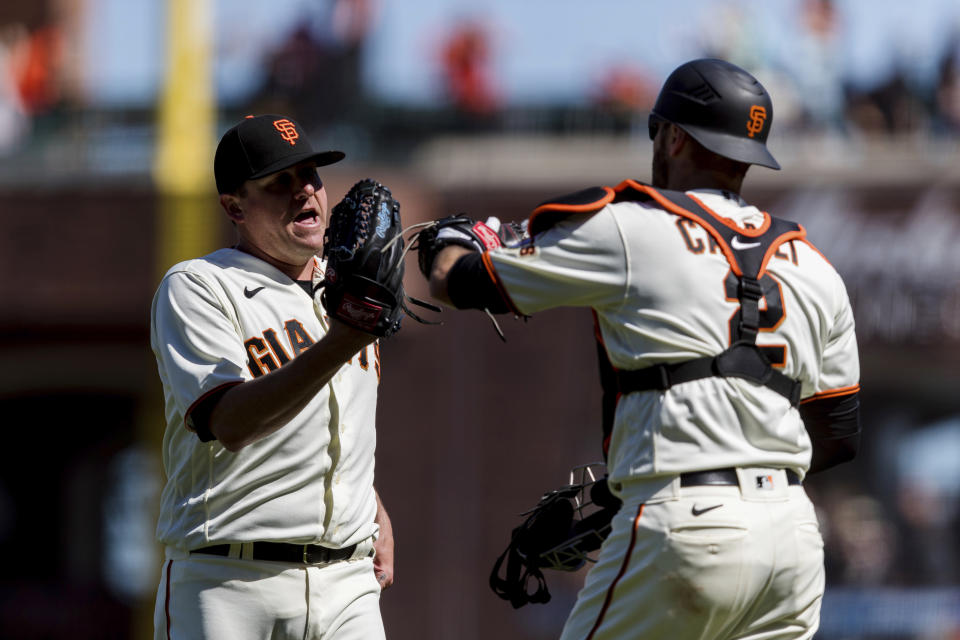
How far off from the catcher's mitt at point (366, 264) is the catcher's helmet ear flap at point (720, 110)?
0.97 m

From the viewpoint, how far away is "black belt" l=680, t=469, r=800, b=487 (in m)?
4.00

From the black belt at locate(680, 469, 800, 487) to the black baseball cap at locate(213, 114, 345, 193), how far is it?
143 cm

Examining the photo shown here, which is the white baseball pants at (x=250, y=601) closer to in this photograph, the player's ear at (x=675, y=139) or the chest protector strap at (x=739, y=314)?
the chest protector strap at (x=739, y=314)

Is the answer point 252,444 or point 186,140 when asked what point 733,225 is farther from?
point 186,140

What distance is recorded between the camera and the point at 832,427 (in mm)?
4648

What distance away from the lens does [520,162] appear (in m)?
14.9

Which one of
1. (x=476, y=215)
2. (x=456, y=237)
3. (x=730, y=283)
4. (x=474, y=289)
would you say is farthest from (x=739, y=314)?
(x=476, y=215)

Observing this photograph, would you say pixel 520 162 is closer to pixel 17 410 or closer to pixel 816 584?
pixel 17 410

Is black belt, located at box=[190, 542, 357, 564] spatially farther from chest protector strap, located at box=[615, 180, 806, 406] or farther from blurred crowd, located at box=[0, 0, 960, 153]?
blurred crowd, located at box=[0, 0, 960, 153]

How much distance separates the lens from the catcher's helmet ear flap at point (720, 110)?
430cm

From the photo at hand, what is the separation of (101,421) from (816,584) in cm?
1729

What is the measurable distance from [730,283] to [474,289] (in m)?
0.74

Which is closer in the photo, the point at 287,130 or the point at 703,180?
the point at 703,180

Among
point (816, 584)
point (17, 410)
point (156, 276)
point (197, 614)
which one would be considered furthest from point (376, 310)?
point (17, 410)
